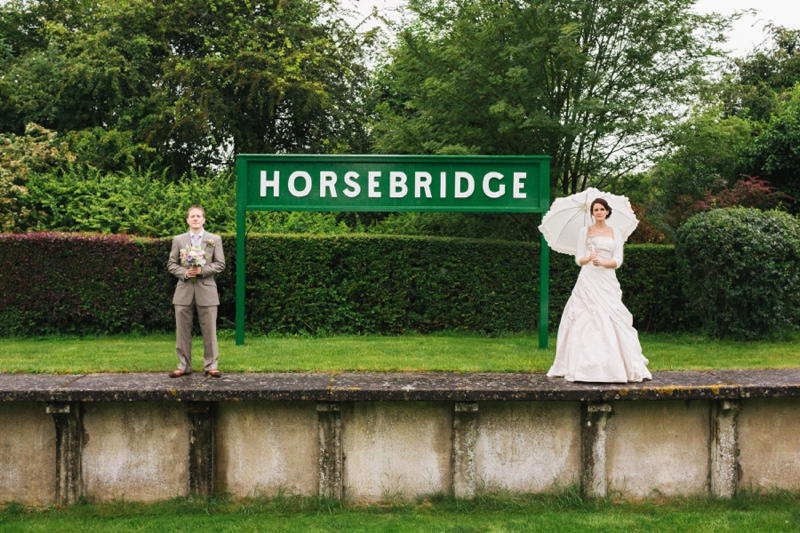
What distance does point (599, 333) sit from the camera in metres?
6.28

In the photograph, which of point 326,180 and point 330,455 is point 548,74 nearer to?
point 326,180

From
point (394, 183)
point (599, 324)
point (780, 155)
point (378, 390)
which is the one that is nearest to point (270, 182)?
point (394, 183)

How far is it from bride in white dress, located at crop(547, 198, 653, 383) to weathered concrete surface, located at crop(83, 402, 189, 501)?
3576 millimetres

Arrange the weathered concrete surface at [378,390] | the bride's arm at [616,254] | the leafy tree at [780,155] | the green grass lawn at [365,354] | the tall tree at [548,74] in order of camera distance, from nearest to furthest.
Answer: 1. the weathered concrete surface at [378,390]
2. the bride's arm at [616,254]
3. the green grass lawn at [365,354]
4. the tall tree at [548,74]
5. the leafy tree at [780,155]

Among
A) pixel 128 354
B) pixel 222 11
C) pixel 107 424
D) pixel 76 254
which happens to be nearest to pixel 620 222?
pixel 107 424

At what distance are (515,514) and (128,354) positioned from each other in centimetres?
517

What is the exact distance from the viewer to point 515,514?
5.72 metres

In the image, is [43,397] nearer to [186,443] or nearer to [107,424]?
[107,424]

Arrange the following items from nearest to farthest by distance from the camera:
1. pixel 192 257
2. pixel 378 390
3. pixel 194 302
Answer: pixel 378 390 < pixel 192 257 < pixel 194 302

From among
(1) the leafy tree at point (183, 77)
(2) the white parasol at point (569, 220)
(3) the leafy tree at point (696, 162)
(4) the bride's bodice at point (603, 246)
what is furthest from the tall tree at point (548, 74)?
(1) the leafy tree at point (183, 77)

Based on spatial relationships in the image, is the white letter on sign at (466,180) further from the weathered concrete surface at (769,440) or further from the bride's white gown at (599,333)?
the weathered concrete surface at (769,440)

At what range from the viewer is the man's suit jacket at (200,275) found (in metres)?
6.46

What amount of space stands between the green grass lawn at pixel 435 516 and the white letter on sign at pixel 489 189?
4598 millimetres

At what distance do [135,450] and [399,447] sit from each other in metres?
2.39
